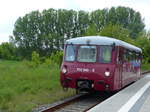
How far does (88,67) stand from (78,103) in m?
1.46

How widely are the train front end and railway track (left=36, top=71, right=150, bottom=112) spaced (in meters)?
0.58

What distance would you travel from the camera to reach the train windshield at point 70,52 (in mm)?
15013

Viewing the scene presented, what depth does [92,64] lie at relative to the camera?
14.4 meters

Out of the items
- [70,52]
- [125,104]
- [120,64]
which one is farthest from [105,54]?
[125,104]

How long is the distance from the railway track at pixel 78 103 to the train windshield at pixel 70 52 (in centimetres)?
164

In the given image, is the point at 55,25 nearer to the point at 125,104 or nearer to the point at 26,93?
the point at 26,93

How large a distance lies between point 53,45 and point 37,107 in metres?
79.5

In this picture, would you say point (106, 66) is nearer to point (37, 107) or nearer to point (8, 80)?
point (37, 107)

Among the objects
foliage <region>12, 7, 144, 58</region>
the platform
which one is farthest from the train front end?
foliage <region>12, 7, 144, 58</region>

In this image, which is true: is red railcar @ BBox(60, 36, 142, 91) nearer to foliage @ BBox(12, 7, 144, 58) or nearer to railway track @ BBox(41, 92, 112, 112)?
railway track @ BBox(41, 92, 112, 112)

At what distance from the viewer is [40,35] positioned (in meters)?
93.5

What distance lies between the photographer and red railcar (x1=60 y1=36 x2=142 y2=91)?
46.3 ft

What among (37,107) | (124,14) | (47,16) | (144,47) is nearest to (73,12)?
(47,16)

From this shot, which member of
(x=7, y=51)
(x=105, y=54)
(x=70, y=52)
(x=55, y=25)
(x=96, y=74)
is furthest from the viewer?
(x=7, y=51)
